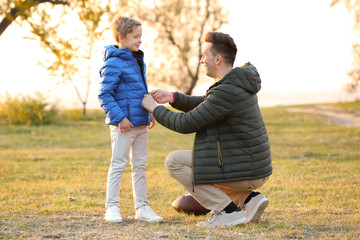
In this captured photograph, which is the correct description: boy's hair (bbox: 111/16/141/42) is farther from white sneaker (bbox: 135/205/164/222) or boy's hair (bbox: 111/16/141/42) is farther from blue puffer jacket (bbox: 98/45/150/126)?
white sneaker (bbox: 135/205/164/222)

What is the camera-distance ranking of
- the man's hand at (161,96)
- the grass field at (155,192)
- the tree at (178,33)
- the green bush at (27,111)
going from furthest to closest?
the tree at (178,33)
the green bush at (27,111)
the man's hand at (161,96)
the grass field at (155,192)

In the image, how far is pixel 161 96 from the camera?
4758 millimetres

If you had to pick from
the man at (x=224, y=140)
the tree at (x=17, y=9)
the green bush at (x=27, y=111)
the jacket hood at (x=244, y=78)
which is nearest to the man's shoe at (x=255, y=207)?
the man at (x=224, y=140)

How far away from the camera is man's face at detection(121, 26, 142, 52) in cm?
456

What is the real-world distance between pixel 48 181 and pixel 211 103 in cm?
412

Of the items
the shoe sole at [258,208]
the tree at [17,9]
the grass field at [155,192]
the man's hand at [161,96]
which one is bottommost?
the grass field at [155,192]

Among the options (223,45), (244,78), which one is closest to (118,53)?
(223,45)

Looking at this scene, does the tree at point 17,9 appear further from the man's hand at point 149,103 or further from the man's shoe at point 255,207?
the man's shoe at point 255,207

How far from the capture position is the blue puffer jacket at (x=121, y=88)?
14.6ft

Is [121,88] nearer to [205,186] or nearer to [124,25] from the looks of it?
[124,25]

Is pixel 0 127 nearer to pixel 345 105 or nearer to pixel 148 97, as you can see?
pixel 148 97

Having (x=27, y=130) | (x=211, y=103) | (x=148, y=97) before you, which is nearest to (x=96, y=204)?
(x=148, y=97)

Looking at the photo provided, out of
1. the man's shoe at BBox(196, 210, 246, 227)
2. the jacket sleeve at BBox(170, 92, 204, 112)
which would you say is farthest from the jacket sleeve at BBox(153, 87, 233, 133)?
the man's shoe at BBox(196, 210, 246, 227)

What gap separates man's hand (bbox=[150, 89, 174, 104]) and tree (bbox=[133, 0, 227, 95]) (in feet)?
71.3
